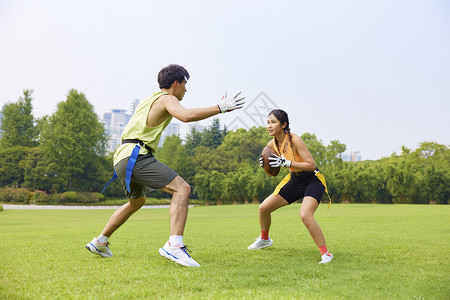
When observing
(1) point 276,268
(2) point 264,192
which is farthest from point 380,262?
(2) point 264,192

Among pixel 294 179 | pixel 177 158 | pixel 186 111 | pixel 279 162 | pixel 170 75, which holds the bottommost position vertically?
pixel 294 179

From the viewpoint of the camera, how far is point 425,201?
47.8 meters

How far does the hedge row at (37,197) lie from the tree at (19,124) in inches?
446

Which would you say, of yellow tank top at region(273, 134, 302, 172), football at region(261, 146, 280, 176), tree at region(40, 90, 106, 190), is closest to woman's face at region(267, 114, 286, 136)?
yellow tank top at region(273, 134, 302, 172)

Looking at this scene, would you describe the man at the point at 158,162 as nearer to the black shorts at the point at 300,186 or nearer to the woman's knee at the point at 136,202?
the woman's knee at the point at 136,202

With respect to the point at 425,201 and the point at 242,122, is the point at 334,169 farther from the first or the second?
the point at 242,122

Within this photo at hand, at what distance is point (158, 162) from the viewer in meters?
5.29

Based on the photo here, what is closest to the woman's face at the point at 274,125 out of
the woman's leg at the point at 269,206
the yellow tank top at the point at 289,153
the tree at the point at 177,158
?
the yellow tank top at the point at 289,153

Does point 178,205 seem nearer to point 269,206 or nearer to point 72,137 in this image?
point 269,206

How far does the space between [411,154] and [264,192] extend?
2641 cm

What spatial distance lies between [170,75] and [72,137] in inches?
1988

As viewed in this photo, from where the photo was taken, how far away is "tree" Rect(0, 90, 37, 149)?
57219 millimetres

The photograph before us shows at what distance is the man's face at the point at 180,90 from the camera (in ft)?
18.3

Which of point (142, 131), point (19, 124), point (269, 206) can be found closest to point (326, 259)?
point (269, 206)
